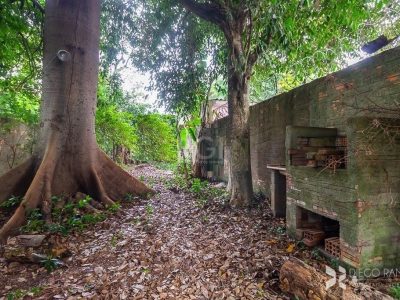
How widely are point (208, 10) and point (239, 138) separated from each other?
8.13 feet

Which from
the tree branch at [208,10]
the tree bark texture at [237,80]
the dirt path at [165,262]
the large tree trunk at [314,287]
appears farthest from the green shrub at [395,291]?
the tree branch at [208,10]

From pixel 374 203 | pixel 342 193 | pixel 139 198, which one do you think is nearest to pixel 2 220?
pixel 139 198

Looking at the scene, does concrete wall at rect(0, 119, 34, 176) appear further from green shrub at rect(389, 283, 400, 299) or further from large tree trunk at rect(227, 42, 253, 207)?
green shrub at rect(389, 283, 400, 299)

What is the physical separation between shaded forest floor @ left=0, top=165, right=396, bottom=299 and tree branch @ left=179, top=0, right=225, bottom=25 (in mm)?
3657

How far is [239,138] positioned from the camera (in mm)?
5285

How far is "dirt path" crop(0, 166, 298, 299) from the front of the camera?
2574mm

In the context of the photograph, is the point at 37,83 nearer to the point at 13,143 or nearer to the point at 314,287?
the point at 13,143

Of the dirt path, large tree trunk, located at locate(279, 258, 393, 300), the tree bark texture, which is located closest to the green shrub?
large tree trunk, located at locate(279, 258, 393, 300)

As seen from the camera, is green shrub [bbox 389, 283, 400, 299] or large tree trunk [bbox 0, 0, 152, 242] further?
large tree trunk [bbox 0, 0, 152, 242]

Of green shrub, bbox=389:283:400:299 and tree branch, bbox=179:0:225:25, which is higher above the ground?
tree branch, bbox=179:0:225:25

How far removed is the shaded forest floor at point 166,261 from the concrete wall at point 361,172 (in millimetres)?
649

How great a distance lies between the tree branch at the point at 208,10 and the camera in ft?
16.4

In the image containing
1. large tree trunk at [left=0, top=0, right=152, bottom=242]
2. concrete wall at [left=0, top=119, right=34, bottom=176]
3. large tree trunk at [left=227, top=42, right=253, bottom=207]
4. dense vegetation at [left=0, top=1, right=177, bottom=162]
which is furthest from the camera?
concrete wall at [left=0, top=119, right=34, bottom=176]

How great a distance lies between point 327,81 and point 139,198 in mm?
4104
